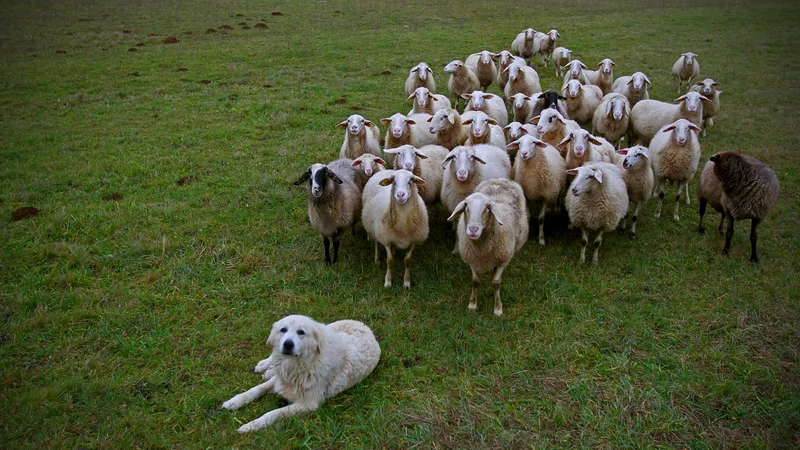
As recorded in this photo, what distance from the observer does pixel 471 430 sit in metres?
4.27

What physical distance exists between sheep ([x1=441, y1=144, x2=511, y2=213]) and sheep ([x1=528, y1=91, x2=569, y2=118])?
2.23m

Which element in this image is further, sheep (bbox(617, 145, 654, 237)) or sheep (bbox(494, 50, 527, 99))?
sheep (bbox(494, 50, 527, 99))

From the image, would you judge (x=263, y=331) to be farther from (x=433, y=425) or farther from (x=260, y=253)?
(x=433, y=425)

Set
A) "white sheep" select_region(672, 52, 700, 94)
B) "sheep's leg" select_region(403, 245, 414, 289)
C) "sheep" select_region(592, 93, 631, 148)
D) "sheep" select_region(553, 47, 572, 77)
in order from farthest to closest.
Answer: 1. "sheep" select_region(553, 47, 572, 77)
2. "white sheep" select_region(672, 52, 700, 94)
3. "sheep" select_region(592, 93, 631, 148)
4. "sheep's leg" select_region(403, 245, 414, 289)

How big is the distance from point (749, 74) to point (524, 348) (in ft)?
54.2

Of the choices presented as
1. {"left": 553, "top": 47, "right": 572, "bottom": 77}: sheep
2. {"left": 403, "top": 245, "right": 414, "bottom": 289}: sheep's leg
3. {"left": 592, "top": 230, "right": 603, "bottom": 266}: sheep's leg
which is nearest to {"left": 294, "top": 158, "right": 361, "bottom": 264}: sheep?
{"left": 403, "top": 245, "right": 414, "bottom": 289}: sheep's leg

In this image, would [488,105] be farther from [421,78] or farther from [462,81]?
[462,81]

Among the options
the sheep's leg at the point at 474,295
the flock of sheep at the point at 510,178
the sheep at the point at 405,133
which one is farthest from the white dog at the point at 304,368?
the sheep at the point at 405,133

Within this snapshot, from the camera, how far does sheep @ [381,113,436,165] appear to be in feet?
27.9

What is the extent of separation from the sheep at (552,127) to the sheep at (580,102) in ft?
7.47

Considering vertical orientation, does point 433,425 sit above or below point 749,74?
below

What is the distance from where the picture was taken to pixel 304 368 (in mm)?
4496

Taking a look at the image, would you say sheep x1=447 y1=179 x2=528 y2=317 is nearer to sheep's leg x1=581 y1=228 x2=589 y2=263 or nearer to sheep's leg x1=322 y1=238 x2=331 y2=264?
sheep's leg x1=581 y1=228 x2=589 y2=263

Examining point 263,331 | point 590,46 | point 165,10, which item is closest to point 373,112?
point 263,331
